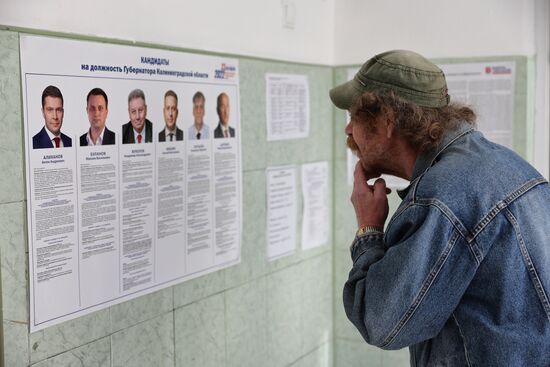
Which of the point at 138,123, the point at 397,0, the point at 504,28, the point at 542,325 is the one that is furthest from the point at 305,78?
the point at 542,325

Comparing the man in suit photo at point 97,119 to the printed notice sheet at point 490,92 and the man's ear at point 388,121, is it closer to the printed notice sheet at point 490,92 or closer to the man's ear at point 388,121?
the man's ear at point 388,121

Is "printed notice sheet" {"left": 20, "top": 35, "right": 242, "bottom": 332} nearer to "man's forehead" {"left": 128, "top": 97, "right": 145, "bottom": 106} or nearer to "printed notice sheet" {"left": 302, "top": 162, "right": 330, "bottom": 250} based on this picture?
"man's forehead" {"left": 128, "top": 97, "right": 145, "bottom": 106}

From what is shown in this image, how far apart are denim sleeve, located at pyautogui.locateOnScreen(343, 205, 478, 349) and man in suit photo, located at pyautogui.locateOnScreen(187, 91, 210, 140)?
33.9 inches

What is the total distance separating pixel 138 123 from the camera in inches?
74.2

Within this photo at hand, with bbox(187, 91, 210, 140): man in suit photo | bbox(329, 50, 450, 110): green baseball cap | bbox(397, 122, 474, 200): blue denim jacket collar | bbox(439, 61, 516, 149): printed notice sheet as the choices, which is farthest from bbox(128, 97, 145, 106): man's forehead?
bbox(439, 61, 516, 149): printed notice sheet

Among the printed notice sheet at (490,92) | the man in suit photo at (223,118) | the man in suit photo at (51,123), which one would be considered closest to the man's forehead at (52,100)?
the man in suit photo at (51,123)

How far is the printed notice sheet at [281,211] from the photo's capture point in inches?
101

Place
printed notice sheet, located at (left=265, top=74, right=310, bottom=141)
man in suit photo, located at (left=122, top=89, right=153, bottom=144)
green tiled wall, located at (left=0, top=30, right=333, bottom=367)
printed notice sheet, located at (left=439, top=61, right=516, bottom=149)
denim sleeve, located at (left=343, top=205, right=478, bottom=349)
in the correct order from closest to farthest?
denim sleeve, located at (left=343, top=205, right=478, bottom=349) → green tiled wall, located at (left=0, top=30, right=333, bottom=367) → man in suit photo, located at (left=122, top=89, right=153, bottom=144) → printed notice sheet, located at (left=265, top=74, right=310, bottom=141) → printed notice sheet, located at (left=439, top=61, right=516, bottom=149)

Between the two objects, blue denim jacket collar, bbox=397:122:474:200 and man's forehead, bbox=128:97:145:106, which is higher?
man's forehead, bbox=128:97:145:106

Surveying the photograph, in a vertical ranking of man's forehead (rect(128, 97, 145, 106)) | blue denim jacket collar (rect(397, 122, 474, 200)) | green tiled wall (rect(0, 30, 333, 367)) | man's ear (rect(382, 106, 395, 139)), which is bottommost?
green tiled wall (rect(0, 30, 333, 367))

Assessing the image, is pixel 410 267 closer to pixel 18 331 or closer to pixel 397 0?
pixel 18 331

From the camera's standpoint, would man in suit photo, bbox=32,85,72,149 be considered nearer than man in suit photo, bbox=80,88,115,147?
Yes

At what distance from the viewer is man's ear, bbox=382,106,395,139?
160cm

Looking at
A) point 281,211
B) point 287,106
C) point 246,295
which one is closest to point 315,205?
point 281,211
